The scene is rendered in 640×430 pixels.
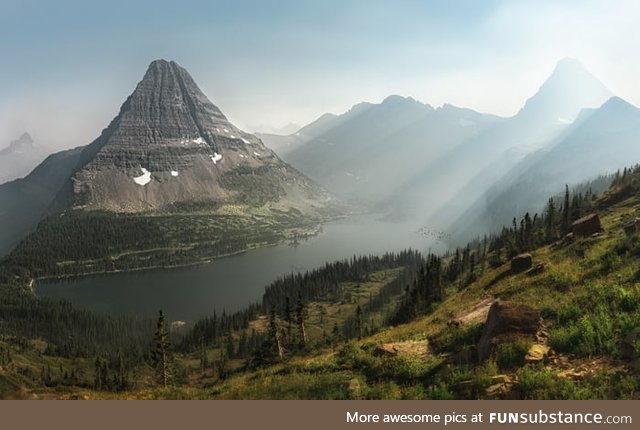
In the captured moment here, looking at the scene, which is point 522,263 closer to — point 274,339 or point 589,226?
point 589,226

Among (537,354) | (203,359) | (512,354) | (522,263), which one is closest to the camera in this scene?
(537,354)

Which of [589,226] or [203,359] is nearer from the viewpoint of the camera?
[589,226]

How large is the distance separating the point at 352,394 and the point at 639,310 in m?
13.4

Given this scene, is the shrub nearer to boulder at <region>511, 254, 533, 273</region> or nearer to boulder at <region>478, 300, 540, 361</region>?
boulder at <region>478, 300, 540, 361</region>

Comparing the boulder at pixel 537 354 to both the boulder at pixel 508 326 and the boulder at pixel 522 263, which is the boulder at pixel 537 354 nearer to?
the boulder at pixel 508 326

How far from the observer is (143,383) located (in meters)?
136

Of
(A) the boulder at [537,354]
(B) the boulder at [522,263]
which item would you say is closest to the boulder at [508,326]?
(A) the boulder at [537,354]

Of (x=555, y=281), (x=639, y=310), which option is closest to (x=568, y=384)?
(x=639, y=310)

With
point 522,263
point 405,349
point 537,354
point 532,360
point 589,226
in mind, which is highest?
point 589,226

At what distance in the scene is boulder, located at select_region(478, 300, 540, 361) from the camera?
1855cm

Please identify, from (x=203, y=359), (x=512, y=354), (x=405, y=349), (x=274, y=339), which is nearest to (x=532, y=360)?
(x=512, y=354)

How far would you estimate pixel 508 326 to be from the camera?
19219 millimetres

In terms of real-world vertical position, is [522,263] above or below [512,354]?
below
